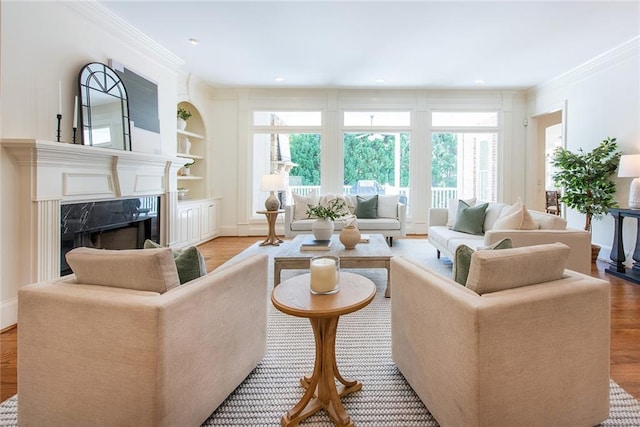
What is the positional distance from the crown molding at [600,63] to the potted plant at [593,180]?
102cm

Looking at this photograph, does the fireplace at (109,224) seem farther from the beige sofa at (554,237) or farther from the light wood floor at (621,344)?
the beige sofa at (554,237)

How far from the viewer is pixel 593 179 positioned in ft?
14.3

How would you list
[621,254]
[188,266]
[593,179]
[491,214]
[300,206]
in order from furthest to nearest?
1. [300,206]
2. [593,179]
3. [491,214]
4. [621,254]
5. [188,266]

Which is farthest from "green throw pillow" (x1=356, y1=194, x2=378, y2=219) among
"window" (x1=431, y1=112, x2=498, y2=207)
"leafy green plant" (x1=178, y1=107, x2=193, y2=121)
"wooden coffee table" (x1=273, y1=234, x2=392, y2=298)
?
"leafy green plant" (x1=178, y1=107, x2=193, y2=121)

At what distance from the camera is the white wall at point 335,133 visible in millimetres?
6246

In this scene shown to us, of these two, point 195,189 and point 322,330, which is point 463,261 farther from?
point 195,189

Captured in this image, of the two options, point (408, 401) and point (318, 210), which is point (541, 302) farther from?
point (318, 210)

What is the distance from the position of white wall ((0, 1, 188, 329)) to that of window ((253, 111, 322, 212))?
10.2 ft

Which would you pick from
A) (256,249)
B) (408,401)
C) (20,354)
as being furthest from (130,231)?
(408,401)

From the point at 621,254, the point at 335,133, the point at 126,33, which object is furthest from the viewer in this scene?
the point at 335,133

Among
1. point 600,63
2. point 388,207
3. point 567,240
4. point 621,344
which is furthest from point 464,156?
point 621,344

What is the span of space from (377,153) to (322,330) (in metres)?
5.45

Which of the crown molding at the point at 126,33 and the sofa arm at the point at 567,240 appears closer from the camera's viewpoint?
the sofa arm at the point at 567,240

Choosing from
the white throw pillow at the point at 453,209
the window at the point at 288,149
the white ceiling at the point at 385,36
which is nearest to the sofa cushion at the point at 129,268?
the white ceiling at the point at 385,36
